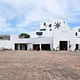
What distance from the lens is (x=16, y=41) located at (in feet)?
119

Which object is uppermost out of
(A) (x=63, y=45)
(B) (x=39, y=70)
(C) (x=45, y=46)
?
(A) (x=63, y=45)

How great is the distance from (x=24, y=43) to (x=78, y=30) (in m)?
19.5

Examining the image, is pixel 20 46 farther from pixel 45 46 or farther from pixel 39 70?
pixel 39 70

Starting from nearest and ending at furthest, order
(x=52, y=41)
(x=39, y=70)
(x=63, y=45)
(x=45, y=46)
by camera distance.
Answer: (x=39, y=70)
(x=52, y=41)
(x=63, y=45)
(x=45, y=46)

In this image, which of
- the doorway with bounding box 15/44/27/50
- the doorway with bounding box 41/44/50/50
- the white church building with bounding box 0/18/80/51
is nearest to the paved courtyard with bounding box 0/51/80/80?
the white church building with bounding box 0/18/80/51

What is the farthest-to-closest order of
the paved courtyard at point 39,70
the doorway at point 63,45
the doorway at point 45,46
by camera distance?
the doorway at point 45,46 < the doorway at point 63,45 < the paved courtyard at point 39,70

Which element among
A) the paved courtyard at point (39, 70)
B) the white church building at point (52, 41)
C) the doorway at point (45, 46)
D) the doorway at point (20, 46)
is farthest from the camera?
the doorway at point (20, 46)

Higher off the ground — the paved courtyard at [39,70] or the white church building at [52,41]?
the white church building at [52,41]

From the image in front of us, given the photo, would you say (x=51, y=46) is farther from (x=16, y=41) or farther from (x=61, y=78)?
(x=61, y=78)

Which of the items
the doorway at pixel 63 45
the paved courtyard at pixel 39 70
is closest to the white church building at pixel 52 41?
the doorway at pixel 63 45

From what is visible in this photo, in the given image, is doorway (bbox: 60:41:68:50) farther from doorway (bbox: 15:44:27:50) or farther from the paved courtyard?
the paved courtyard

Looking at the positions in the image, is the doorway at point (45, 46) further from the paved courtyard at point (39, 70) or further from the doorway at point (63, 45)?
the paved courtyard at point (39, 70)

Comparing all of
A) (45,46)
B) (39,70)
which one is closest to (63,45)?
(45,46)

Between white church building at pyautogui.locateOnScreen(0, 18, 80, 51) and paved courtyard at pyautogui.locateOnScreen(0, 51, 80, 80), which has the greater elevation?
white church building at pyautogui.locateOnScreen(0, 18, 80, 51)
